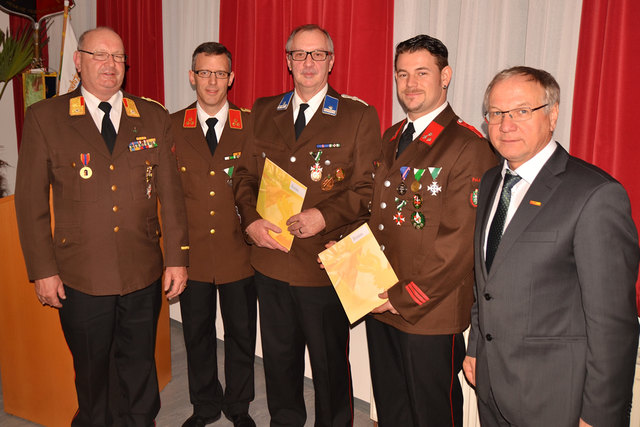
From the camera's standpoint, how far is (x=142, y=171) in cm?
241

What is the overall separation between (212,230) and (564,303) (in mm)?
1781

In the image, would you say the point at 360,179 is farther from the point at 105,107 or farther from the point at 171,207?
the point at 105,107

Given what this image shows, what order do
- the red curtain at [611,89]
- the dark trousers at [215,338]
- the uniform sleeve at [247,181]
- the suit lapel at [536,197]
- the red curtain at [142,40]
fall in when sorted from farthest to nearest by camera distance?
the red curtain at [142,40], the dark trousers at [215,338], the uniform sleeve at [247,181], the red curtain at [611,89], the suit lapel at [536,197]

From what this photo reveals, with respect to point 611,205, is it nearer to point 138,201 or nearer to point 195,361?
point 138,201

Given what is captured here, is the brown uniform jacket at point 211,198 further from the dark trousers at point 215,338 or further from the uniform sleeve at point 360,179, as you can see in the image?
the uniform sleeve at point 360,179

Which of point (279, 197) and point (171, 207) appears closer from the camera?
point (279, 197)

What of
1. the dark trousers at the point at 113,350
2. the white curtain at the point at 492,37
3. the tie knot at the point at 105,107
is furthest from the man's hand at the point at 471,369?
the tie knot at the point at 105,107

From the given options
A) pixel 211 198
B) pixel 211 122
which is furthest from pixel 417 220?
pixel 211 122

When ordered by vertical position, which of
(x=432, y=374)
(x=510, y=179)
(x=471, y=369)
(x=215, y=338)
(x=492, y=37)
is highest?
(x=492, y=37)

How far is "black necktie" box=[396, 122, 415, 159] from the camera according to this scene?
83.5 inches

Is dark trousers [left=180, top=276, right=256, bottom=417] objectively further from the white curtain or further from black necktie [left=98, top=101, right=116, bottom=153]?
the white curtain

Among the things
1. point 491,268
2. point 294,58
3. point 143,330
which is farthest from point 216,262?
point 491,268

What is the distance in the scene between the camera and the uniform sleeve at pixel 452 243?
6.31 ft

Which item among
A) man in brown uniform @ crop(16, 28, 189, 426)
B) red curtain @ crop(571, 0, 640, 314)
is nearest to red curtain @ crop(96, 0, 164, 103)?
man in brown uniform @ crop(16, 28, 189, 426)
